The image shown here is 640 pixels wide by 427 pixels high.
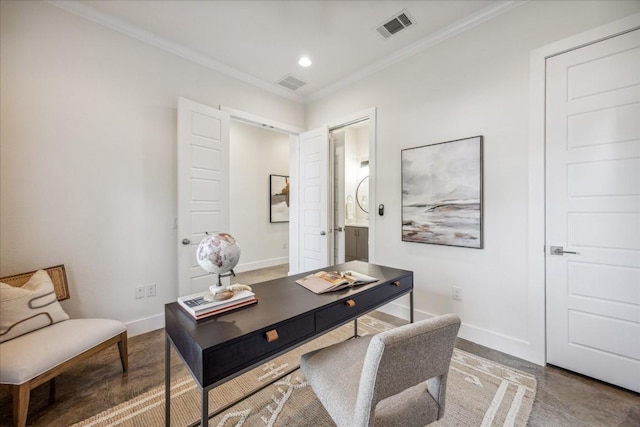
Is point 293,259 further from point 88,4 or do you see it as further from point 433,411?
point 88,4

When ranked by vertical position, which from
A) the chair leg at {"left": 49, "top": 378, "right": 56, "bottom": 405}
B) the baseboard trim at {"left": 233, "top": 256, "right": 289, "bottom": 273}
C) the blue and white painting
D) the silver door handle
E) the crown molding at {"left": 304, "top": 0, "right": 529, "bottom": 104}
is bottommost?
the chair leg at {"left": 49, "top": 378, "right": 56, "bottom": 405}

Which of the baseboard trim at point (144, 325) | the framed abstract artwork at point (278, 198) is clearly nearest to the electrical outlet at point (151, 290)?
the baseboard trim at point (144, 325)

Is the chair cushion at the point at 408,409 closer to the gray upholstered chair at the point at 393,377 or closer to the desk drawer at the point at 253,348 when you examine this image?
the gray upholstered chair at the point at 393,377

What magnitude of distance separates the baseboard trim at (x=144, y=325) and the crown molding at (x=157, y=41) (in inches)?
108

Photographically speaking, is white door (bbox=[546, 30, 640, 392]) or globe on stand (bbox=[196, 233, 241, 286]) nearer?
globe on stand (bbox=[196, 233, 241, 286])

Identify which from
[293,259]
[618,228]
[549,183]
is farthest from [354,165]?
[618,228]

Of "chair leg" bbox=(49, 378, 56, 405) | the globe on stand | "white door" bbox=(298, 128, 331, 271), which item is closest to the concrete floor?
"chair leg" bbox=(49, 378, 56, 405)

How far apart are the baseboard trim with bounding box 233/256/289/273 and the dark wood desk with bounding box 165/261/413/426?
3533 mm

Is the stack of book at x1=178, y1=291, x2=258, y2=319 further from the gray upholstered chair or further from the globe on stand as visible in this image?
the gray upholstered chair

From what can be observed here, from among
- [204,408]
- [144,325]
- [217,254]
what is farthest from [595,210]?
[144,325]

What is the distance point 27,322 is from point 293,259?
283 centimetres

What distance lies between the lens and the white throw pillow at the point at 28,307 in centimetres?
155

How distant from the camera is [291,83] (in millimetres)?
3533

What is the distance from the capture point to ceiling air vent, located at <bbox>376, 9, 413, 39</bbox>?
91.0 inches
